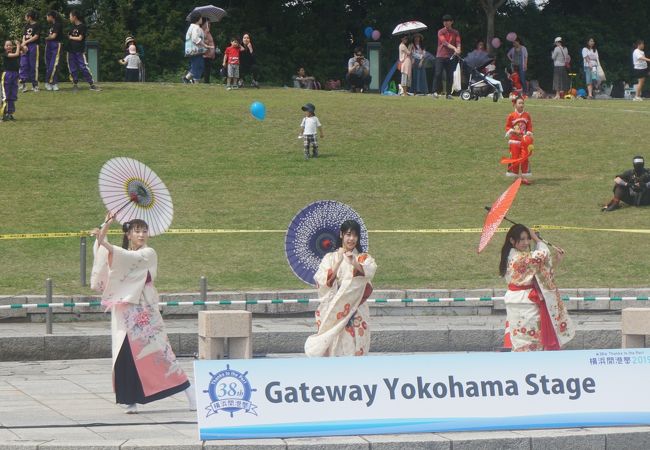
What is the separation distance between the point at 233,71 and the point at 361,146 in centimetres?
676

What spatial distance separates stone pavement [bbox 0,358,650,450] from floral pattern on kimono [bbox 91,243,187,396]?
0.32m

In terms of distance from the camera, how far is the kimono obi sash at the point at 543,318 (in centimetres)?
1244

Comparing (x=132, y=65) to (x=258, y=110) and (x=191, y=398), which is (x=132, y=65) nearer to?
(x=258, y=110)

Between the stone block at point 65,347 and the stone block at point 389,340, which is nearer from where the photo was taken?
the stone block at point 65,347

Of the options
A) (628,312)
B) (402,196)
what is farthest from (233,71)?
(628,312)

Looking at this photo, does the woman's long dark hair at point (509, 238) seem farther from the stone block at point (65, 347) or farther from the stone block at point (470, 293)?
the stone block at point (65, 347)

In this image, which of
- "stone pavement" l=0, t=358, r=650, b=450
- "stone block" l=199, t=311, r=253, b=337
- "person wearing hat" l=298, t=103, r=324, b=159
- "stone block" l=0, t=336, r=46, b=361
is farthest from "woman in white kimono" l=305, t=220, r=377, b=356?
"person wearing hat" l=298, t=103, r=324, b=159

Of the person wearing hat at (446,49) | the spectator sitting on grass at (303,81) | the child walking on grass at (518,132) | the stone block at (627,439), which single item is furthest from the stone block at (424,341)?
the spectator sitting on grass at (303,81)

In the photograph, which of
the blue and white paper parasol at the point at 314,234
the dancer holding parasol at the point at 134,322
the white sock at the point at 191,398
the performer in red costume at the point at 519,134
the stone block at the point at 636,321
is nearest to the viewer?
the dancer holding parasol at the point at 134,322

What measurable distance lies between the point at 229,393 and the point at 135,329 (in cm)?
219

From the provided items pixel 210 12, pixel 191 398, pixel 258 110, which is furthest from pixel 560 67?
pixel 191 398

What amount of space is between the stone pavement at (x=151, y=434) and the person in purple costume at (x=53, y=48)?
1875 cm

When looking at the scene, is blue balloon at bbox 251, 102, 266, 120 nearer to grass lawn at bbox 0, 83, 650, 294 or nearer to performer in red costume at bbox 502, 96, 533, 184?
grass lawn at bbox 0, 83, 650, 294

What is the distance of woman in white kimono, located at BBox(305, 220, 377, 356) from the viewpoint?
38.9 ft
